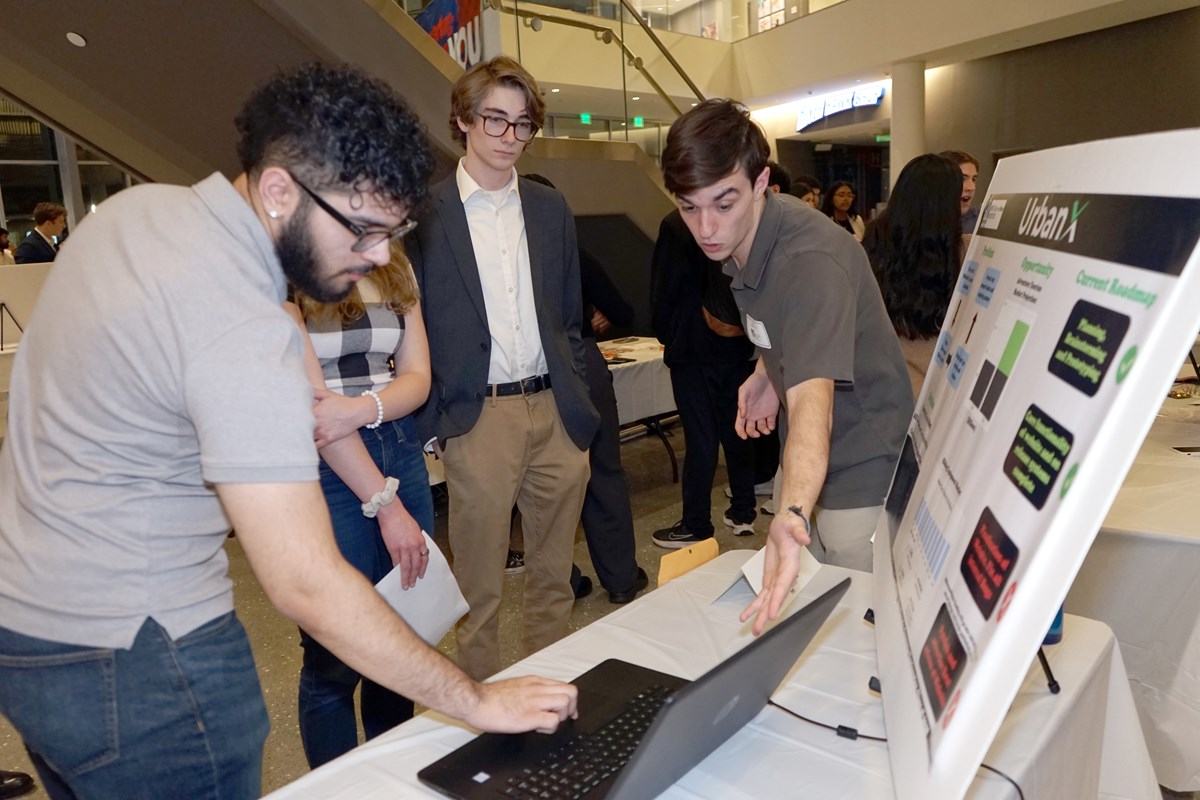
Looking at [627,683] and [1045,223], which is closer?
[1045,223]

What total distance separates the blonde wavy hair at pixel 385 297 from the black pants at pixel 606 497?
1.23 meters

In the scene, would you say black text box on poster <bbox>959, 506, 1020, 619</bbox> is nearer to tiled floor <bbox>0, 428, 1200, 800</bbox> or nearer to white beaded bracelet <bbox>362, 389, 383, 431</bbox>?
white beaded bracelet <bbox>362, 389, 383, 431</bbox>

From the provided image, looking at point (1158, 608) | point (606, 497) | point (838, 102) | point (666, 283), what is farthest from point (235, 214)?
point (838, 102)

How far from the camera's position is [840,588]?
0.98 metres

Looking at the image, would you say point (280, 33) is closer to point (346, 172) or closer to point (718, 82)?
point (346, 172)

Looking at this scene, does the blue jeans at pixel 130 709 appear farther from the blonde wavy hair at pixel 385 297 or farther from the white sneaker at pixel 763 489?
the white sneaker at pixel 763 489

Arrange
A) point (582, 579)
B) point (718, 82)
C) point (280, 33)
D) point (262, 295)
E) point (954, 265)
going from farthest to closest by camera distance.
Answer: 1. point (718, 82)
2. point (280, 33)
3. point (582, 579)
4. point (954, 265)
5. point (262, 295)

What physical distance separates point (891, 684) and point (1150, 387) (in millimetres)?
480

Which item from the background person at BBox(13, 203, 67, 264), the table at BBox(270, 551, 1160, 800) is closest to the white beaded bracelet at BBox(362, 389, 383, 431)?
the table at BBox(270, 551, 1160, 800)

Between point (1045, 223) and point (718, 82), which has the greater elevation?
point (718, 82)

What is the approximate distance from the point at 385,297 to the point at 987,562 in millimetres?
1214

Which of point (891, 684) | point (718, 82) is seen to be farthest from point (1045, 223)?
point (718, 82)

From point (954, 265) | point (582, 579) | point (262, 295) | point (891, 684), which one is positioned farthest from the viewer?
point (582, 579)

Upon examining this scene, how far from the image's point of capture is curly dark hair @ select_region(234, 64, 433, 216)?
830 mm
